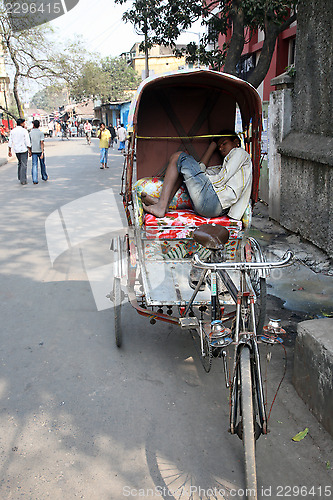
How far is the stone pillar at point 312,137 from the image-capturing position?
6.07 metres

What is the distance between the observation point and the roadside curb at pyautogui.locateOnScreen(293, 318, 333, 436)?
291 centimetres

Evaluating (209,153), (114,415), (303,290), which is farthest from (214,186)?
(114,415)

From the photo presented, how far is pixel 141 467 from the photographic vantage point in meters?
2.69

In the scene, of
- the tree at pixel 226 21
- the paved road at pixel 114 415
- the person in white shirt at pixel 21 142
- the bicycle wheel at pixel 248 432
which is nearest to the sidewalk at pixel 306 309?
the paved road at pixel 114 415

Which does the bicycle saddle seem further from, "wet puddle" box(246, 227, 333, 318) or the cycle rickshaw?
"wet puddle" box(246, 227, 333, 318)

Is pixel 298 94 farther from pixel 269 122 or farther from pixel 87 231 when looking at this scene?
pixel 87 231

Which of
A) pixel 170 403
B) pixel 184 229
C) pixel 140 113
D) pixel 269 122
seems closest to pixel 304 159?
pixel 269 122

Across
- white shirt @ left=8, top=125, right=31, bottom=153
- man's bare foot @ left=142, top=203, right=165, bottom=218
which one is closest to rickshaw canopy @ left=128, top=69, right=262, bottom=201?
man's bare foot @ left=142, top=203, right=165, bottom=218

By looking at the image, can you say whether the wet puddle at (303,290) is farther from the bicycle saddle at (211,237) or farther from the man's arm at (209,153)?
the bicycle saddle at (211,237)

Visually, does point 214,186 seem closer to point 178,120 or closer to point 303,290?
point 178,120

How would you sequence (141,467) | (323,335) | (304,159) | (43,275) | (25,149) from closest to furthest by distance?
(141,467)
(323,335)
(43,275)
(304,159)
(25,149)

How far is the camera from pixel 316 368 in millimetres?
3066

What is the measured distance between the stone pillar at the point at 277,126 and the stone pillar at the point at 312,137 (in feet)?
0.49

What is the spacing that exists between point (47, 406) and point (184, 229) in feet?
6.25
